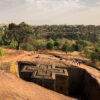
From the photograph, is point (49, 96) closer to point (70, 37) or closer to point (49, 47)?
point (49, 47)

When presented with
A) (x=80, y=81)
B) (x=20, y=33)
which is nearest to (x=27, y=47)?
→ (x=20, y=33)

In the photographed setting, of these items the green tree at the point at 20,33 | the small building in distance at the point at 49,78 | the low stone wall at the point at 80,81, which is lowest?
the low stone wall at the point at 80,81

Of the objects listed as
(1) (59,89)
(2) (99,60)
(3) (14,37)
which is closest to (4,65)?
(1) (59,89)

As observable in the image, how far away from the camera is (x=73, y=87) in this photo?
48.1ft

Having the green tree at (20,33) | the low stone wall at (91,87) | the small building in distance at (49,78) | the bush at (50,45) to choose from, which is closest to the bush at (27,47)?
the green tree at (20,33)

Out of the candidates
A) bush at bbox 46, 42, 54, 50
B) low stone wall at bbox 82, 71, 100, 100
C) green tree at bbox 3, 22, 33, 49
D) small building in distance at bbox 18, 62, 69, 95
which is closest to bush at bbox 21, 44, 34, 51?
green tree at bbox 3, 22, 33, 49

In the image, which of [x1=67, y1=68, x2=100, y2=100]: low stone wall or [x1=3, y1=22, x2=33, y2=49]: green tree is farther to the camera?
[x1=3, y1=22, x2=33, y2=49]: green tree

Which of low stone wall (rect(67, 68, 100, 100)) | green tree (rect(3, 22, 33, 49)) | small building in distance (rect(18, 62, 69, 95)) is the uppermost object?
green tree (rect(3, 22, 33, 49))

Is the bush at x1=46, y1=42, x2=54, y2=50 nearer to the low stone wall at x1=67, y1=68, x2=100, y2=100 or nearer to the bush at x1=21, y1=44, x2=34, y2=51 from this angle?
the bush at x1=21, y1=44, x2=34, y2=51

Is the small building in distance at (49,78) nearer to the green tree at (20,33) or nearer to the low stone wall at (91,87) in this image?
the low stone wall at (91,87)

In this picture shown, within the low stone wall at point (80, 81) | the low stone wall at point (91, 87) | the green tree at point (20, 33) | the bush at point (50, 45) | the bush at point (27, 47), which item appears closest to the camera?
the low stone wall at point (91, 87)

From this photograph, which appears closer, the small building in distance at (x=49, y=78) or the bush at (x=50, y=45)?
the small building in distance at (x=49, y=78)

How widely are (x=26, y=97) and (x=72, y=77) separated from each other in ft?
28.4

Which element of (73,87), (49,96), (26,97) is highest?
(26,97)
